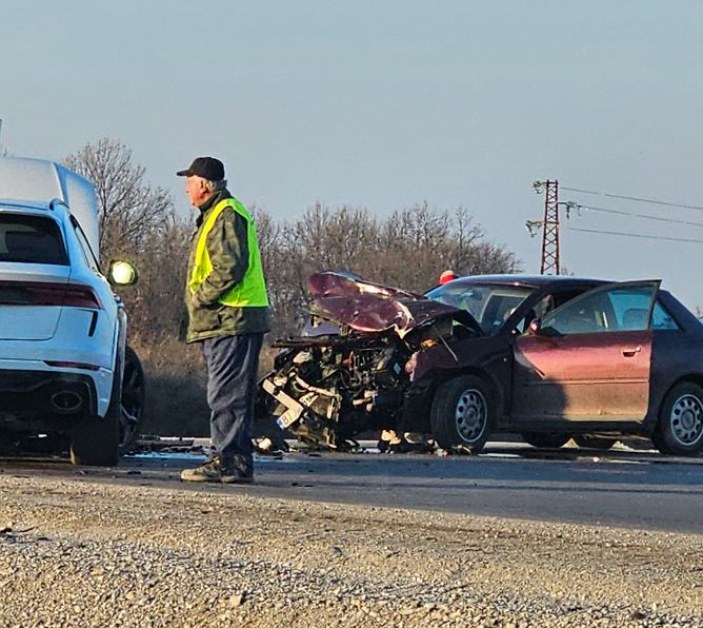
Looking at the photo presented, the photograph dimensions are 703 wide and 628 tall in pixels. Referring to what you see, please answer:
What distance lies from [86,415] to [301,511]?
10.5ft

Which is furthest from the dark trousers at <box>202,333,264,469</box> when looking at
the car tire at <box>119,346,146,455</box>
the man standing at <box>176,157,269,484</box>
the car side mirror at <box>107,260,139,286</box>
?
the car tire at <box>119,346,146,455</box>

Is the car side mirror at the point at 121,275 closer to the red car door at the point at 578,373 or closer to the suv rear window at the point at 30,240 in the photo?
the suv rear window at the point at 30,240

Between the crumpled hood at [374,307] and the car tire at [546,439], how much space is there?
6.74 feet

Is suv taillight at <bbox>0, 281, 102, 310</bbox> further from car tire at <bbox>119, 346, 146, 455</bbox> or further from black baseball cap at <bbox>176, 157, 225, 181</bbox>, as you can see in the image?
car tire at <bbox>119, 346, 146, 455</bbox>

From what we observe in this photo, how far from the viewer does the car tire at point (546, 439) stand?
15938mm

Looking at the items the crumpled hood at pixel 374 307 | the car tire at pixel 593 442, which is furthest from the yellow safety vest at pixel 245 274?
the car tire at pixel 593 442

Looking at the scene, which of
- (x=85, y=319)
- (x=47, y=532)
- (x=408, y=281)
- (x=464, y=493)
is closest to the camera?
(x=47, y=532)

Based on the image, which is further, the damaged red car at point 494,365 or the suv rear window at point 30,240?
the damaged red car at point 494,365

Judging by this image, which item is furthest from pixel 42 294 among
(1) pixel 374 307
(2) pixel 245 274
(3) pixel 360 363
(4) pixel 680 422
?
(4) pixel 680 422

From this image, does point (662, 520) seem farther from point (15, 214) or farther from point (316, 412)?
point (316, 412)

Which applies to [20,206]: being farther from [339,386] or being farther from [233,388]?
[339,386]

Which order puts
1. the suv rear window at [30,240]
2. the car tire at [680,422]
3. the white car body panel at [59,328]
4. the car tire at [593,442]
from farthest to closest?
the car tire at [593,442] → the car tire at [680,422] → the suv rear window at [30,240] → the white car body panel at [59,328]

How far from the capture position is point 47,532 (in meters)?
6.46

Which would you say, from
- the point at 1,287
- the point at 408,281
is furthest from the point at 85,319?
the point at 408,281
